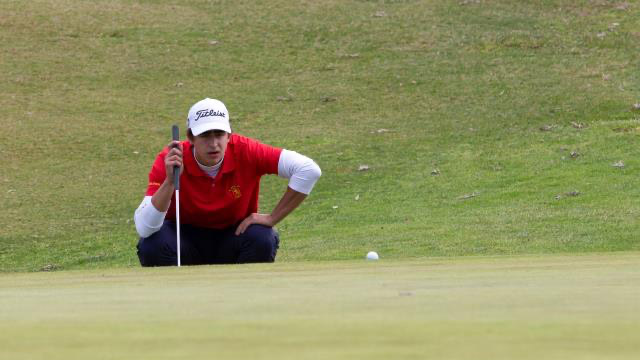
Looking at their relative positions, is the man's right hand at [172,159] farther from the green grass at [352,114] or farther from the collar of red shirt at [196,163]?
the green grass at [352,114]

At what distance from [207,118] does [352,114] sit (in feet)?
46.8

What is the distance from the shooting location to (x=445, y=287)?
11.6 feet

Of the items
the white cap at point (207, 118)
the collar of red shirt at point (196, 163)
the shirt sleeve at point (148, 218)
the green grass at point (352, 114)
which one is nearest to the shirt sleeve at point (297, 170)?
the collar of red shirt at point (196, 163)

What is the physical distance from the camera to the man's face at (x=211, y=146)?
23.7 feet

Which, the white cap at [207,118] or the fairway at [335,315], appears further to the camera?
the white cap at [207,118]

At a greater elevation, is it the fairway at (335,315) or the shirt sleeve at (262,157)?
the fairway at (335,315)

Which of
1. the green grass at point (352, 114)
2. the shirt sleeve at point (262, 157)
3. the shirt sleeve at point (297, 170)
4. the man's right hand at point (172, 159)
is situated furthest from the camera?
the green grass at point (352, 114)

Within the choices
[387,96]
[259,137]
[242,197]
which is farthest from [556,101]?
[242,197]

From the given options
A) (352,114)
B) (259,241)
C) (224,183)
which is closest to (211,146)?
(224,183)

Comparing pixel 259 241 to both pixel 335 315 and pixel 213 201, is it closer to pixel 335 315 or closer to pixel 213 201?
pixel 213 201

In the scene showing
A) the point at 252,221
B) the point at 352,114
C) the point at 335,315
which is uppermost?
the point at 335,315

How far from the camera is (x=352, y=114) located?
21453 millimetres

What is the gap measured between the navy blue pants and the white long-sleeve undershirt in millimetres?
91

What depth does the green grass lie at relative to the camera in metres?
14.5
